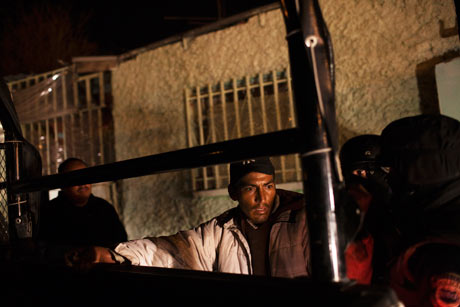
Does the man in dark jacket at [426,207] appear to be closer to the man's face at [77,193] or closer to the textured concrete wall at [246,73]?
the textured concrete wall at [246,73]

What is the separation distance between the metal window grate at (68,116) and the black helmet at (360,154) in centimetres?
413

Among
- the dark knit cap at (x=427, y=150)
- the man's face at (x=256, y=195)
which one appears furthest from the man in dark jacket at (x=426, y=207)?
the man's face at (x=256, y=195)

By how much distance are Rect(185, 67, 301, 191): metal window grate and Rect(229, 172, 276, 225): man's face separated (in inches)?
80.4

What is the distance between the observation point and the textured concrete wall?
A: 3789mm

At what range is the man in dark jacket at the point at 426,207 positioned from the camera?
4.31ft

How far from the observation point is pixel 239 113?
479 centimetres

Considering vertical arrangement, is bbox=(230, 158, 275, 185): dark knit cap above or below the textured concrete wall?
below

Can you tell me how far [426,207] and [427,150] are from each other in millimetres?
236

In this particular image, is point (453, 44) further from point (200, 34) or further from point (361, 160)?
point (200, 34)

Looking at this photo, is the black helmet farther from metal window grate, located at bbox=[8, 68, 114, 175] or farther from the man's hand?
metal window grate, located at bbox=[8, 68, 114, 175]

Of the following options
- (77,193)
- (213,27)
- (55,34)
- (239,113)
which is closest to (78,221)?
(77,193)

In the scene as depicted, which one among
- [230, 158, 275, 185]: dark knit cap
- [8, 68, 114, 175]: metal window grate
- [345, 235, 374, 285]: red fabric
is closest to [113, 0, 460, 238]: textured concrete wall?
[8, 68, 114, 175]: metal window grate

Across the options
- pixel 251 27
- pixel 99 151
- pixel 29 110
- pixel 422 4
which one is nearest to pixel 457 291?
pixel 422 4

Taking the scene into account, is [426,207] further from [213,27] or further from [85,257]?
[213,27]
